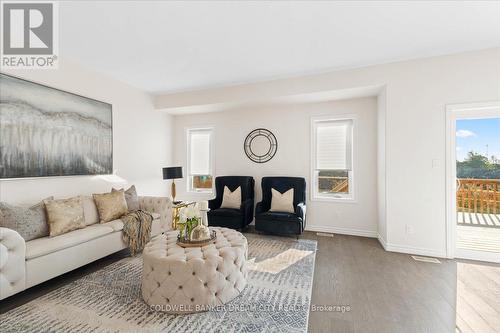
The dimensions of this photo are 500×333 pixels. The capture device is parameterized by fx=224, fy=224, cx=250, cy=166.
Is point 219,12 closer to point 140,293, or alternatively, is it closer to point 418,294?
point 140,293

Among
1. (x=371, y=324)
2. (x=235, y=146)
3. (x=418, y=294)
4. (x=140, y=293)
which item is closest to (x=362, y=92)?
(x=235, y=146)

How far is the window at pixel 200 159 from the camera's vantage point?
5.36 metres

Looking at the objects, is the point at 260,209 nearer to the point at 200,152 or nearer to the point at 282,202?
the point at 282,202

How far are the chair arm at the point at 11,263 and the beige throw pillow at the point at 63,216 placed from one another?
0.53 m

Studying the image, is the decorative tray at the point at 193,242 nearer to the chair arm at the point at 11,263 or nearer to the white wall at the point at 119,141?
the chair arm at the point at 11,263

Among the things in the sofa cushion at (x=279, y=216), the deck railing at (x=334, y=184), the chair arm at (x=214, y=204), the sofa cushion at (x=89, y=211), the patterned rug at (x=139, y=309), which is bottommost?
the patterned rug at (x=139, y=309)

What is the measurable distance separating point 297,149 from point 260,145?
31.1 inches

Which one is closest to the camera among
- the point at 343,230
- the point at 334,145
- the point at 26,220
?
the point at 26,220

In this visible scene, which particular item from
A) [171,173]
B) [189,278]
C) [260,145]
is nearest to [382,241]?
[260,145]

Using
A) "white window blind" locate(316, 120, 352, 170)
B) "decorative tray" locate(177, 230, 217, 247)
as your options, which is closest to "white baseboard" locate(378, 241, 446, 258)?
"white window blind" locate(316, 120, 352, 170)

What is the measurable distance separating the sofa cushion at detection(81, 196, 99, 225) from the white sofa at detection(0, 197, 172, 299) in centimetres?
8

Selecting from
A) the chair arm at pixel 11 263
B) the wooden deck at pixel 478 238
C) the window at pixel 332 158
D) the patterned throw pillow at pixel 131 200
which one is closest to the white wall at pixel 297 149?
the window at pixel 332 158

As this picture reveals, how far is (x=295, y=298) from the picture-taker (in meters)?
2.14

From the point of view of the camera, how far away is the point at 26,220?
2422 millimetres
